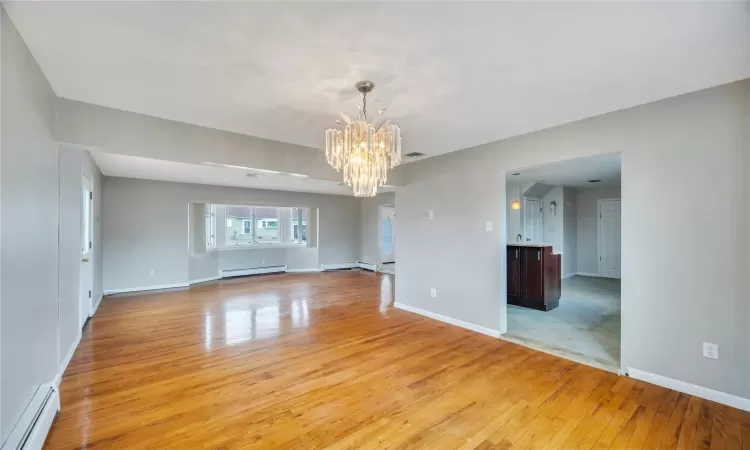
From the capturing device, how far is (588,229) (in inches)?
320

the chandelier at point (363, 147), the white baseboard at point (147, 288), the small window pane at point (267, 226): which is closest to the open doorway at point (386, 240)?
the small window pane at point (267, 226)

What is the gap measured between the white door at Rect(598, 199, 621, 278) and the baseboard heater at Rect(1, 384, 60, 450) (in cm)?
928

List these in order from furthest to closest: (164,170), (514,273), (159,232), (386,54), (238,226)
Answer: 1. (238,226)
2. (159,232)
3. (164,170)
4. (514,273)
5. (386,54)

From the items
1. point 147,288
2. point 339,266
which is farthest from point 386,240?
point 147,288

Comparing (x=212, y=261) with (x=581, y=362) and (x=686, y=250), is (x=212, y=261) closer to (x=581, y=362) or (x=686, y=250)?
(x=581, y=362)

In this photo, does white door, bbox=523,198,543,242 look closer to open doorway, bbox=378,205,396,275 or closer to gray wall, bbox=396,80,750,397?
open doorway, bbox=378,205,396,275

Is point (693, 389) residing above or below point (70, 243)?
below

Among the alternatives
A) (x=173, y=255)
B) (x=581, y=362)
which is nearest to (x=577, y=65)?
(x=581, y=362)

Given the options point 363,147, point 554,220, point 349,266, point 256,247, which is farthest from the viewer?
point 349,266

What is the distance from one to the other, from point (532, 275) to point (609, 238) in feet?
13.7

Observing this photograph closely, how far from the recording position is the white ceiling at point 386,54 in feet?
5.21

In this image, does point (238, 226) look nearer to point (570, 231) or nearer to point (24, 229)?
point (24, 229)

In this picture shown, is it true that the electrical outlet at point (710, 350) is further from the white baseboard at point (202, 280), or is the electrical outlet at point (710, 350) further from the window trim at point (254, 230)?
the white baseboard at point (202, 280)

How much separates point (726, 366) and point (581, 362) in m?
0.98
